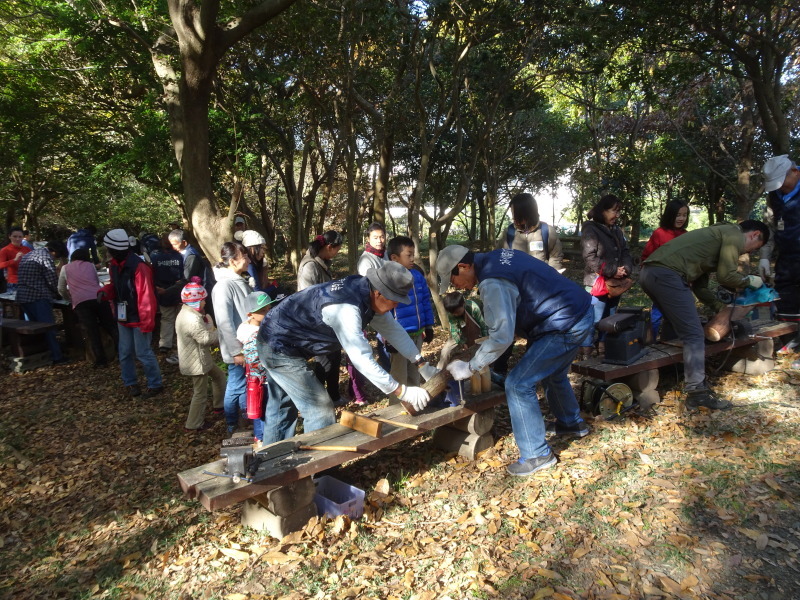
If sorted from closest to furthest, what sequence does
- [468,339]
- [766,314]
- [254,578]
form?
[254,578] → [468,339] → [766,314]

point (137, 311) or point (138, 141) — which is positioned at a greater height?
point (138, 141)

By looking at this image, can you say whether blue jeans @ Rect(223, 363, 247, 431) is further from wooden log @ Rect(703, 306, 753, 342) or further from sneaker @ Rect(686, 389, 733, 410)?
wooden log @ Rect(703, 306, 753, 342)

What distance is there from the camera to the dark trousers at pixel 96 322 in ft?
27.1

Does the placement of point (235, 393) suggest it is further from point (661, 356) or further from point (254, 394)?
point (661, 356)

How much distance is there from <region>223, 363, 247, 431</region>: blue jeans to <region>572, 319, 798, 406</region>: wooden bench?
3.26m

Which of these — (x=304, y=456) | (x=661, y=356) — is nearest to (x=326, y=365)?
(x=304, y=456)

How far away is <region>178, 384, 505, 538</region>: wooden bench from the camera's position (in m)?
3.39

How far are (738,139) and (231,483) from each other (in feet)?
69.3

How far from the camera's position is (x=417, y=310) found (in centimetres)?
582

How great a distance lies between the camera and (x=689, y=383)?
5234 millimetres

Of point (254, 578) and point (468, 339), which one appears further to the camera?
point (468, 339)

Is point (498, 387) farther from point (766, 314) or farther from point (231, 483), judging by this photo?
point (766, 314)

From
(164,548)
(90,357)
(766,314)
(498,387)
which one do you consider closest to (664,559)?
(498,387)

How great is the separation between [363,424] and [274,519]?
0.89 meters
